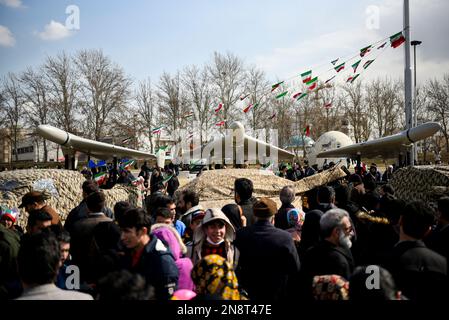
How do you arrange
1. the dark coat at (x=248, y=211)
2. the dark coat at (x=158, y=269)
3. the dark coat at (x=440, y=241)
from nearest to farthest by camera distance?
the dark coat at (x=158, y=269)
the dark coat at (x=440, y=241)
the dark coat at (x=248, y=211)

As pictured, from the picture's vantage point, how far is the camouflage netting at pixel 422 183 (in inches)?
317

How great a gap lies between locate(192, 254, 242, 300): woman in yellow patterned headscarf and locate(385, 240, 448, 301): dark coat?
1.36 meters

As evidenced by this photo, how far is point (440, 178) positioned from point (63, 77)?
151ft

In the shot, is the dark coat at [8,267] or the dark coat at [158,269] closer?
the dark coat at [158,269]

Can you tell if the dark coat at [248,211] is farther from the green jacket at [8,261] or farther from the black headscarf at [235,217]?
the green jacket at [8,261]

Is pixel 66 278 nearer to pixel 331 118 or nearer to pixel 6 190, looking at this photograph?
pixel 6 190

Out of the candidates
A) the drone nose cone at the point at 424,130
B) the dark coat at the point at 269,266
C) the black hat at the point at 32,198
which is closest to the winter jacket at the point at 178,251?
the dark coat at the point at 269,266

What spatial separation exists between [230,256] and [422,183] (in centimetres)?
678

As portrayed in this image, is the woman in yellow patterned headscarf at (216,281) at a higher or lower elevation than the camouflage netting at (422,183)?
lower

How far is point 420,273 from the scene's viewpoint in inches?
114

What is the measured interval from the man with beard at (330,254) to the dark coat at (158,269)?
1.13 meters

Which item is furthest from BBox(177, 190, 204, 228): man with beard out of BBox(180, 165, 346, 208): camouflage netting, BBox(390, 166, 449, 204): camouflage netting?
Answer: BBox(390, 166, 449, 204): camouflage netting
